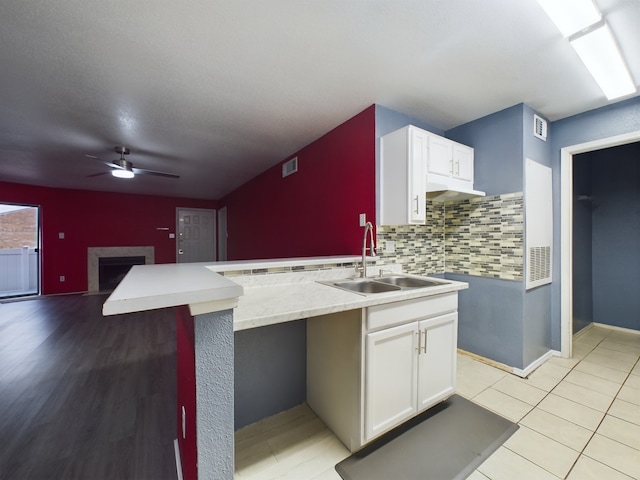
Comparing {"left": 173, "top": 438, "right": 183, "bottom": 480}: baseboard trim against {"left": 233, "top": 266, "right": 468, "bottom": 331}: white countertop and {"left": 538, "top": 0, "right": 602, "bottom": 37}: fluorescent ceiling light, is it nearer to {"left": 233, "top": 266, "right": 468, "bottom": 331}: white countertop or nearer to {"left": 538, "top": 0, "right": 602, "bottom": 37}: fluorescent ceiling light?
{"left": 233, "top": 266, "right": 468, "bottom": 331}: white countertop

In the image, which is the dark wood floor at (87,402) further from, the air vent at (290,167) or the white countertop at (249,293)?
the air vent at (290,167)

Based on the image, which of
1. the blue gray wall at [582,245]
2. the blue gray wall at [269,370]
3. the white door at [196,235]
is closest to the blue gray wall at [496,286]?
the blue gray wall at [582,245]

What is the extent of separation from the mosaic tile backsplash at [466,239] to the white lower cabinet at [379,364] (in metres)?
0.83

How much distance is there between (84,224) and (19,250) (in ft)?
3.68

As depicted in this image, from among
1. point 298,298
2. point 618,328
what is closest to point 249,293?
point 298,298

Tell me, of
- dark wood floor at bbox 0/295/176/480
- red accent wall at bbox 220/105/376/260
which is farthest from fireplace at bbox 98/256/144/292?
red accent wall at bbox 220/105/376/260

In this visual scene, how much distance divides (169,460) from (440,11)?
9.50 ft

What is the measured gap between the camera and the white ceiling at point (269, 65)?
137cm

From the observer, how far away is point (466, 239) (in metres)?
2.67

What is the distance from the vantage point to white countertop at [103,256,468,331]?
743 millimetres

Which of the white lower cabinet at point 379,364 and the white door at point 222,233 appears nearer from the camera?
the white lower cabinet at point 379,364

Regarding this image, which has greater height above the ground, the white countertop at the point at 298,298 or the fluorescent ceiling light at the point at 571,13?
the fluorescent ceiling light at the point at 571,13

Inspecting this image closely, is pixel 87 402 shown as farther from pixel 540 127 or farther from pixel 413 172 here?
pixel 540 127

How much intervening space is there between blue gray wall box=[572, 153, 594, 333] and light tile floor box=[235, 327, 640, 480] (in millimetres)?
930
